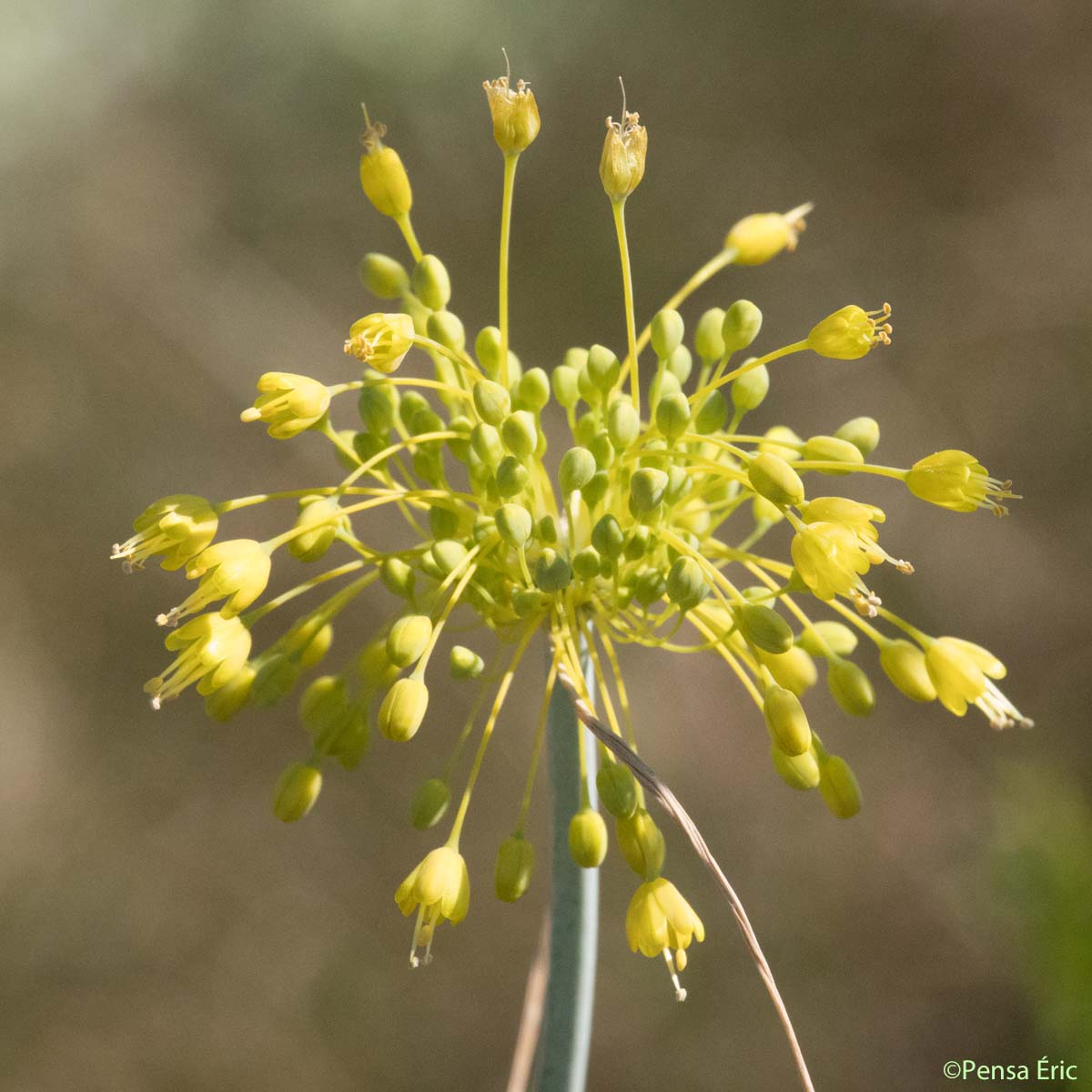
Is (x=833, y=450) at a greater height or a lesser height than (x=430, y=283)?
lesser

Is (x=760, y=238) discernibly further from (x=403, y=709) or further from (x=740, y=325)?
(x=403, y=709)

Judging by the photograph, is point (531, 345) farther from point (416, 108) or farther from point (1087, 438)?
point (1087, 438)

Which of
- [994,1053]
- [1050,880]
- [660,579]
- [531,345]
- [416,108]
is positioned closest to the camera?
[660,579]

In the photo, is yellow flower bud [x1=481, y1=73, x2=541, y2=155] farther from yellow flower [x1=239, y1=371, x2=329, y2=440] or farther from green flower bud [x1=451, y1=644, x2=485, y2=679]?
green flower bud [x1=451, y1=644, x2=485, y2=679]

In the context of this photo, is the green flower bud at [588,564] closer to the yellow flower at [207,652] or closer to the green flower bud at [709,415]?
the green flower bud at [709,415]

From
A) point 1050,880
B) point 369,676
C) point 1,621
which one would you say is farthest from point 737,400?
point 1,621

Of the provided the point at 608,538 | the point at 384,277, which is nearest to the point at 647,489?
the point at 608,538

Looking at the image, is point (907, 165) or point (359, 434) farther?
point (907, 165)

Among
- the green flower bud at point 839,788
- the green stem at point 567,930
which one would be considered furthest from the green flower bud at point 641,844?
the green flower bud at point 839,788
